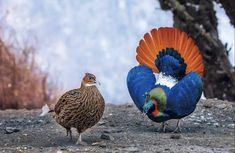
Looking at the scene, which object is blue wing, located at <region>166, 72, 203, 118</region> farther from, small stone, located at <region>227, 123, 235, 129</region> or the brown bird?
small stone, located at <region>227, 123, 235, 129</region>

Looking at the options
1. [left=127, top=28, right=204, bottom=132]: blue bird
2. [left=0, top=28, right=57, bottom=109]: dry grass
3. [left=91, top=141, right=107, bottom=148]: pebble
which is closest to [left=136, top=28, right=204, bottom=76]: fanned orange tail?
[left=127, top=28, right=204, bottom=132]: blue bird

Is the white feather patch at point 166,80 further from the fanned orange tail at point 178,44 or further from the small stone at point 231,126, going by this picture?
the small stone at point 231,126

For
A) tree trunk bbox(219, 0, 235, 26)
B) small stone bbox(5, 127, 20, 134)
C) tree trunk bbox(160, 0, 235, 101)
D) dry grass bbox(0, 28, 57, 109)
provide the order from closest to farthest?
small stone bbox(5, 127, 20, 134), tree trunk bbox(219, 0, 235, 26), tree trunk bbox(160, 0, 235, 101), dry grass bbox(0, 28, 57, 109)

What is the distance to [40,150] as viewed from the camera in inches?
222

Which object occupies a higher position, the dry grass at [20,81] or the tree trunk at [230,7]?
the tree trunk at [230,7]

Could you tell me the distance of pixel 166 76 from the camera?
6.50m

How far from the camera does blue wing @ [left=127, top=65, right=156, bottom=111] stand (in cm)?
645

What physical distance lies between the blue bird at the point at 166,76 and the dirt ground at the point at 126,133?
0.72 ft

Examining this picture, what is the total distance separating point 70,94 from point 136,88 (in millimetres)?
746

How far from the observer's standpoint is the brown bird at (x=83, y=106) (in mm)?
5816

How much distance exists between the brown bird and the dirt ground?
0.17m

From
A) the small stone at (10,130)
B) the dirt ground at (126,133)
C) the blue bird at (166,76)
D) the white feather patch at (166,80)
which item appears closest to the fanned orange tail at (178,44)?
the blue bird at (166,76)

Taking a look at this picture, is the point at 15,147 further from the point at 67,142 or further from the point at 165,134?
the point at 165,134

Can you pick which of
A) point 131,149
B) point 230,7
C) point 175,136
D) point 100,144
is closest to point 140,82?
point 175,136
